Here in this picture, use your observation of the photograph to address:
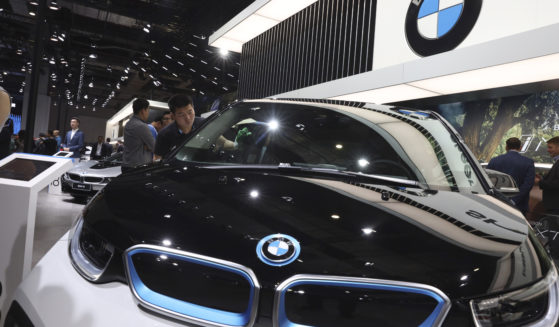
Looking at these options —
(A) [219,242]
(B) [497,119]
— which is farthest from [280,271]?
(B) [497,119]

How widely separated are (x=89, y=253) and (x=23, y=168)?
1.67 meters

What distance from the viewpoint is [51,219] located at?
566 centimetres

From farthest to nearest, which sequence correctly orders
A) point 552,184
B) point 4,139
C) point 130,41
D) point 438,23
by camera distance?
point 130,41, point 438,23, point 552,184, point 4,139

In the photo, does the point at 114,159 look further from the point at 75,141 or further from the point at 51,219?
the point at 51,219

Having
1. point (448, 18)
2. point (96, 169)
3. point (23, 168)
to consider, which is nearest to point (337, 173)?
point (23, 168)

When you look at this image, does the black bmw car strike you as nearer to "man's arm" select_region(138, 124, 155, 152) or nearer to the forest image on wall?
"man's arm" select_region(138, 124, 155, 152)

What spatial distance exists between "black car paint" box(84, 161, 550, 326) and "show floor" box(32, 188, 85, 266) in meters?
2.83

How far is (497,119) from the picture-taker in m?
6.22

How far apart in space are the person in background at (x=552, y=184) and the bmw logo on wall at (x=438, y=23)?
180cm

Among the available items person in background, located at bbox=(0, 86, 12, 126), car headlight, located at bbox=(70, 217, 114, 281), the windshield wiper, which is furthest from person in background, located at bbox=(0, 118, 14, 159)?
car headlight, located at bbox=(70, 217, 114, 281)

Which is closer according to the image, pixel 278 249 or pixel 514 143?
pixel 278 249

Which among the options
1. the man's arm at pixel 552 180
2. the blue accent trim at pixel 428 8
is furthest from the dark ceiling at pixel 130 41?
the man's arm at pixel 552 180

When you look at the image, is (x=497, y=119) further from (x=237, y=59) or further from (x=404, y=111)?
(x=237, y=59)

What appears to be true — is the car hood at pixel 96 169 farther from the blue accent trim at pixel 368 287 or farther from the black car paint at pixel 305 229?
the blue accent trim at pixel 368 287
